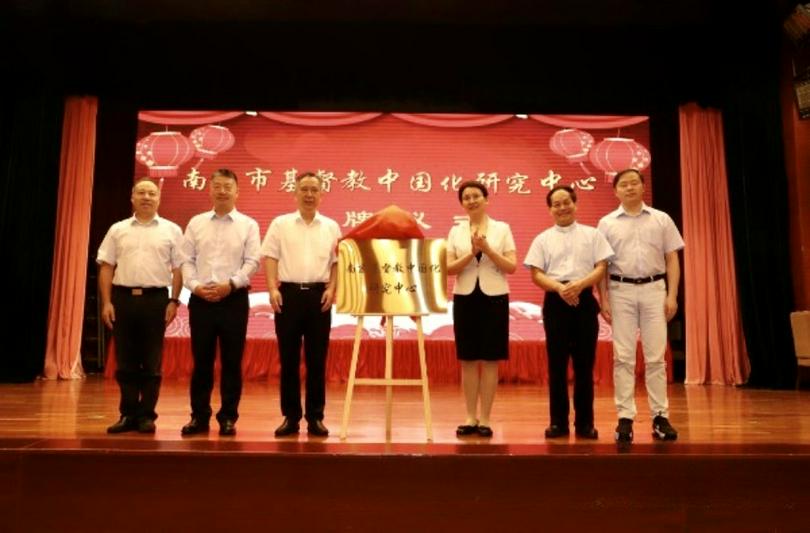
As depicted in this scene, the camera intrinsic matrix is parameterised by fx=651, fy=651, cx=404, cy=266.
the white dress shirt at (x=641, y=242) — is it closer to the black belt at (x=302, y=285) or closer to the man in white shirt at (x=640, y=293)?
the man in white shirt at (x=640, y=293)

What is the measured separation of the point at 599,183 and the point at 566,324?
153 inches

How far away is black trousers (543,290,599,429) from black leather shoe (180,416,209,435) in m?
1.68

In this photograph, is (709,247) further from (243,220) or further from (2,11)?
(2,11)

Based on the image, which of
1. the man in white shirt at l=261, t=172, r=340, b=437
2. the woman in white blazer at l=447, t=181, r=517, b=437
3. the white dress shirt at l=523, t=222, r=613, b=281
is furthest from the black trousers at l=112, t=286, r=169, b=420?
the white dress shirt at l=523, t=222, r=613, b=281

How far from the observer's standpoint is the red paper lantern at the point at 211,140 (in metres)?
6.70

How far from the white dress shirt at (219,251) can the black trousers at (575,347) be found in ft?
4.95

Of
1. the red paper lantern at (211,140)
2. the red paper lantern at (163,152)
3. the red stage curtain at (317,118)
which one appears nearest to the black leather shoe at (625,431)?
the red stage curtain at (317,118)

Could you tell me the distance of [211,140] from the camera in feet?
22.1

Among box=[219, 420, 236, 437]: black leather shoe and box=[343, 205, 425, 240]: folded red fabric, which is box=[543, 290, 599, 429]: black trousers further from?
box=[219, 420, 236, 437]: black leather shoe

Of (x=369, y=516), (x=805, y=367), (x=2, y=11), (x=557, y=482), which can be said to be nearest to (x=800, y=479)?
(x=557, y=482)

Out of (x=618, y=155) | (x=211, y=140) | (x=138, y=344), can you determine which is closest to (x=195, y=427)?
(x=138, y=344)

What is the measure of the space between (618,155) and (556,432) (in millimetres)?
4335

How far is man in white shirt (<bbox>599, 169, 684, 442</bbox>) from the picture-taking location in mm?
3088

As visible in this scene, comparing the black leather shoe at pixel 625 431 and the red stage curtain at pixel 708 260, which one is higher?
the red stage curtain at pixel 708 260
